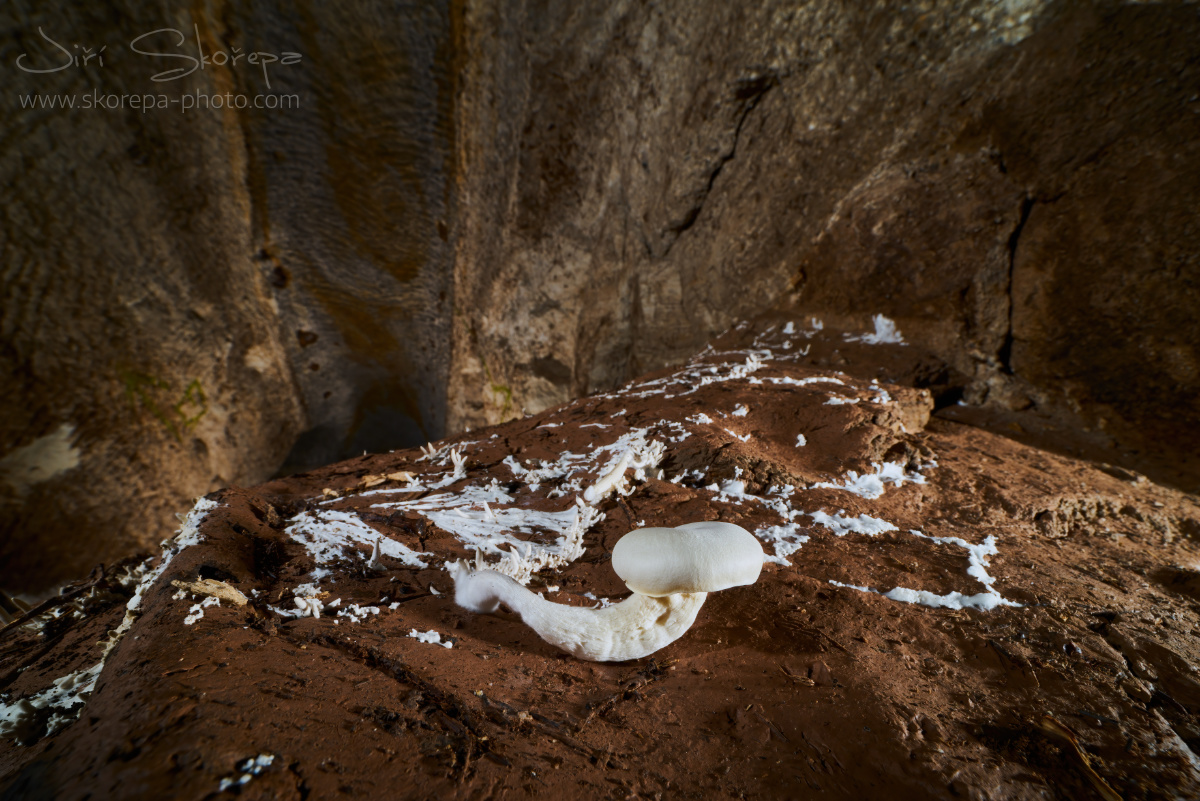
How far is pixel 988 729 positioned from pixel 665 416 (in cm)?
172

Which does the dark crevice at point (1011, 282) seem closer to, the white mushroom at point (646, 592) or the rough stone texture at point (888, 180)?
the rough stone texture at point (888, 180)

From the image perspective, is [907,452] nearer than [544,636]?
No

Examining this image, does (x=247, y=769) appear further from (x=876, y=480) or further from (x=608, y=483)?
(x=876, y=480)

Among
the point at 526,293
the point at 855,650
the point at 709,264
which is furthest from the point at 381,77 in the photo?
the point at 855,650

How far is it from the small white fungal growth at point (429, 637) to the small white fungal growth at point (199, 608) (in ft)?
1.73

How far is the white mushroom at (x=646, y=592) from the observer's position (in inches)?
45.8

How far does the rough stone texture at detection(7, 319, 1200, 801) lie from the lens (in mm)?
884

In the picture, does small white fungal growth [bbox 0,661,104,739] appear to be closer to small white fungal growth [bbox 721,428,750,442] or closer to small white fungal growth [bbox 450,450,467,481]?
small white fungal growth [bbox 450,450,467,481]

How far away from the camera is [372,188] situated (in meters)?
6.46

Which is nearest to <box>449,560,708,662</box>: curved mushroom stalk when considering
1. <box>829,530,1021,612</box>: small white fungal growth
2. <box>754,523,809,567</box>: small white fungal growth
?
<box>754,523,809,567</box>: small white fungal growth

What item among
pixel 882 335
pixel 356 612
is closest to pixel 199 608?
pixel 356 612

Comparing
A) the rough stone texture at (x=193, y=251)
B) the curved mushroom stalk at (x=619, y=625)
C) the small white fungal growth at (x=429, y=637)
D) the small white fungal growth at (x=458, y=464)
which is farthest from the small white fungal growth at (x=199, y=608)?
the rough stone texture at (x=193, y=251)

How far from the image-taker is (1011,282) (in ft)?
9.37

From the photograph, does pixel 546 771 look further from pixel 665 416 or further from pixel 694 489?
pixel 665 416
